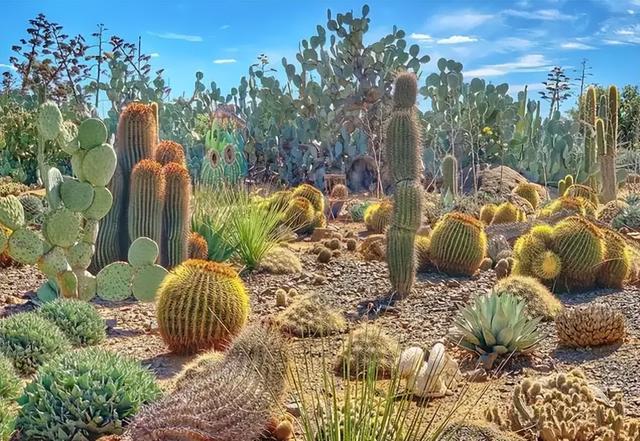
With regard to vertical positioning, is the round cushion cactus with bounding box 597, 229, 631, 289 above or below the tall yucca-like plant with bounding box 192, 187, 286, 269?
below

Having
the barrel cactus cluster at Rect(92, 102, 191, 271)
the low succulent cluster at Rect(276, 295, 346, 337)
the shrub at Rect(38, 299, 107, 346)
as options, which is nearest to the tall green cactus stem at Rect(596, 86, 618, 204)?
the barrel cactus cluster at Rect(92, 102, 191, 271)

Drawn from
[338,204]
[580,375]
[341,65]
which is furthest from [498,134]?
[580,375]

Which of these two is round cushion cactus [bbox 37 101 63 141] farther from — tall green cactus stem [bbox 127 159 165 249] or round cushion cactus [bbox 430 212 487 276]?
round cushion cactus [bbox 430 212 487 276]

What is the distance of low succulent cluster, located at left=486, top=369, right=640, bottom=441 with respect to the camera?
148 inches

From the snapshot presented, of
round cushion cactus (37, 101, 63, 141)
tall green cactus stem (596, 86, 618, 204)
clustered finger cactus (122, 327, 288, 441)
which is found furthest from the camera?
tall green cactus stem (596, 86, 618, 204)

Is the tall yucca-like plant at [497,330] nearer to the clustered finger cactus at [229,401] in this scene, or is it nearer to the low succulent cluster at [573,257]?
the clustered finger cactus at [229,401]

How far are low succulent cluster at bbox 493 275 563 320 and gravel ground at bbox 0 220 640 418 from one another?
0.14 metres

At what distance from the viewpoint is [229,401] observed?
3363 mm

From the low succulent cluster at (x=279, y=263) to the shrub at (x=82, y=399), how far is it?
4312mm

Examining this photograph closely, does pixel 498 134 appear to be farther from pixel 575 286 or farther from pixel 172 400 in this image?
pixel 172 400

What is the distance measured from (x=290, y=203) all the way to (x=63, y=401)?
7.07m

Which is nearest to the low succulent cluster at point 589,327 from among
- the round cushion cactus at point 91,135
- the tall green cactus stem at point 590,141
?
the round cushion cactus at point 91,135

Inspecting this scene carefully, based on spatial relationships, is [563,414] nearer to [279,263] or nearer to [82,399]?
[82,399]

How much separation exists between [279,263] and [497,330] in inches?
136
